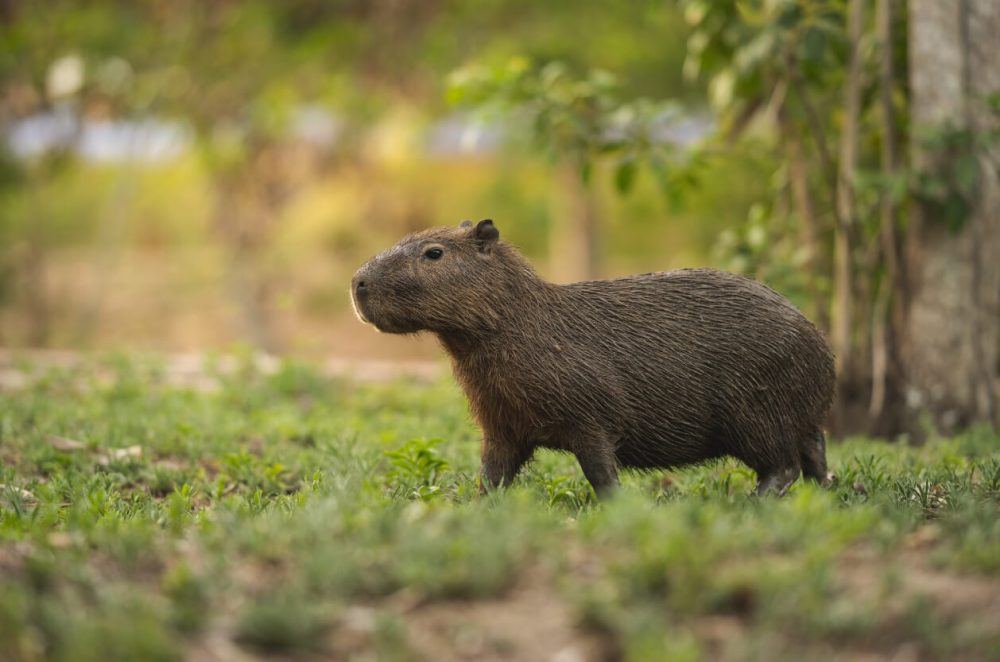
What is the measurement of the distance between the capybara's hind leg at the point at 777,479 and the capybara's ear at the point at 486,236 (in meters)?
1.53

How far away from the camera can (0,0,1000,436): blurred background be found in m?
6.91

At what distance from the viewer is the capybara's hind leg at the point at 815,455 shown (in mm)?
4816

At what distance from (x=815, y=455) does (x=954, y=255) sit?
275cm

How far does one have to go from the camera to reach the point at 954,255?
6891 millimetres

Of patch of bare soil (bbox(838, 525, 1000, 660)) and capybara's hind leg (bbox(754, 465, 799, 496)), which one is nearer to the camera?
patch of bare soil (bbox(838, 525, 1000, 660))

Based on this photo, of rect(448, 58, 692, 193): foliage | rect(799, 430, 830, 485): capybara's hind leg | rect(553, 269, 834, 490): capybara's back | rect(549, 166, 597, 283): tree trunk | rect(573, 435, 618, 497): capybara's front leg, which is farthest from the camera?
rect(549, 166, 597, 283): tree trunk

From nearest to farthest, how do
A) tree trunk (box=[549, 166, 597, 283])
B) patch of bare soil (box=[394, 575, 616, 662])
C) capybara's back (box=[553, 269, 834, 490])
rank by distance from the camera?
patch of bare soil (box=[394, 575, 616, 662]) < capybara's back (box=[553, 269, 834, 490]) < tree trunk (box=[549, 166, 597, 283])

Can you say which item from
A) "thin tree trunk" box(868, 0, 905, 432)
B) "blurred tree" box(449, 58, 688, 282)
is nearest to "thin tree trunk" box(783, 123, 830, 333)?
"thin tree trunk" box(868, 0, 905, 432)

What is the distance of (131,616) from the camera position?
2730 millimetres

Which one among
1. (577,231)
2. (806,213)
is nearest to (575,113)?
(806,213)

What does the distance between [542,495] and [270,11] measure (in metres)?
12.0

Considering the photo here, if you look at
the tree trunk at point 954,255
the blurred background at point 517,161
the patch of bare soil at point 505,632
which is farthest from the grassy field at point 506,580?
the tree trunk at point 954,255

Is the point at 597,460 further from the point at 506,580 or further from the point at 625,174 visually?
the point at 625,174

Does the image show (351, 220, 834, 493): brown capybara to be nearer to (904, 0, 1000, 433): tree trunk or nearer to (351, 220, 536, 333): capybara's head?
(351, 220, 536, 333): capybara's head
